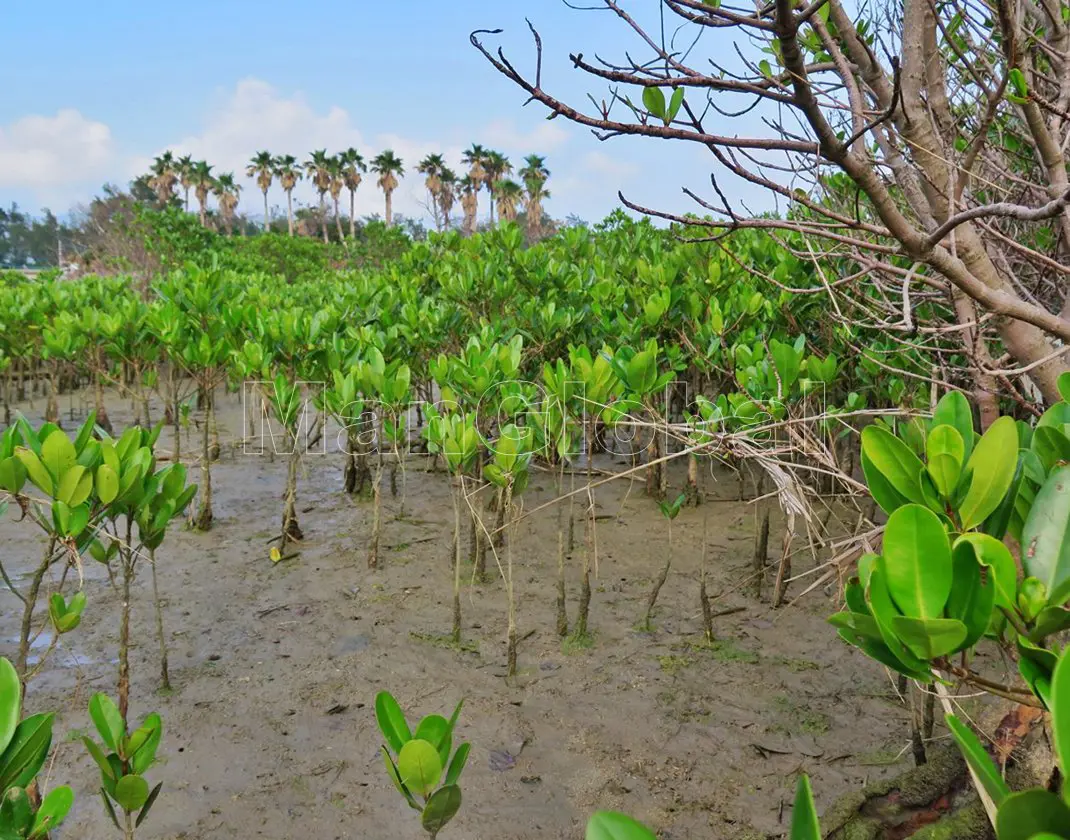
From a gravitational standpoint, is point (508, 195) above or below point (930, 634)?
above

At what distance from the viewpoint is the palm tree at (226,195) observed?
125ft

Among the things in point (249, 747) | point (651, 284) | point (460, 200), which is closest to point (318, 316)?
point (651, 284)

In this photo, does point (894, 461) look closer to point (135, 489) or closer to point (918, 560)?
point (918, 560)

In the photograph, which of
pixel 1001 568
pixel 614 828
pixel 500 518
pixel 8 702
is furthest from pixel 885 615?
pixel 500 518

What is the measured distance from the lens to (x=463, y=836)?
209 centimetres

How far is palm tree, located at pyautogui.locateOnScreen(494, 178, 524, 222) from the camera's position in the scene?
117ft

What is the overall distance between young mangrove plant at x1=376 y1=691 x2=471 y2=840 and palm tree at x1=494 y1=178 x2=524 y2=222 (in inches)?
1409

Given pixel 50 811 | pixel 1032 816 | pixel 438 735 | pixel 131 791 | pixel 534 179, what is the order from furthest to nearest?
pixel 534 179
pixel 131 791
pixel 438 735
pixel 50 811
pixel 1032 816

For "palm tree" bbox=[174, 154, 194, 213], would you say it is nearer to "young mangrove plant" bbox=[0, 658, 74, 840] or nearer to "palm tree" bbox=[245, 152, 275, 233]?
"palm tree" bbox=[245, 152, 275, 233]

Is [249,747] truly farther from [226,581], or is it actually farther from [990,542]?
[990,542]

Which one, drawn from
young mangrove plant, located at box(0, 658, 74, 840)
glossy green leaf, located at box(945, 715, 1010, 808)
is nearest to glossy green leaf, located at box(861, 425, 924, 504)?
glossy green leaf, located at box(945, 715, 1010, 808)

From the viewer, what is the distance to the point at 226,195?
39156 mm

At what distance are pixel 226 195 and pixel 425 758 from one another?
43359mm

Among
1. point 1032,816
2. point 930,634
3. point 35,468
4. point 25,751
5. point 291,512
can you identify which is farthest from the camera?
point 291,512
